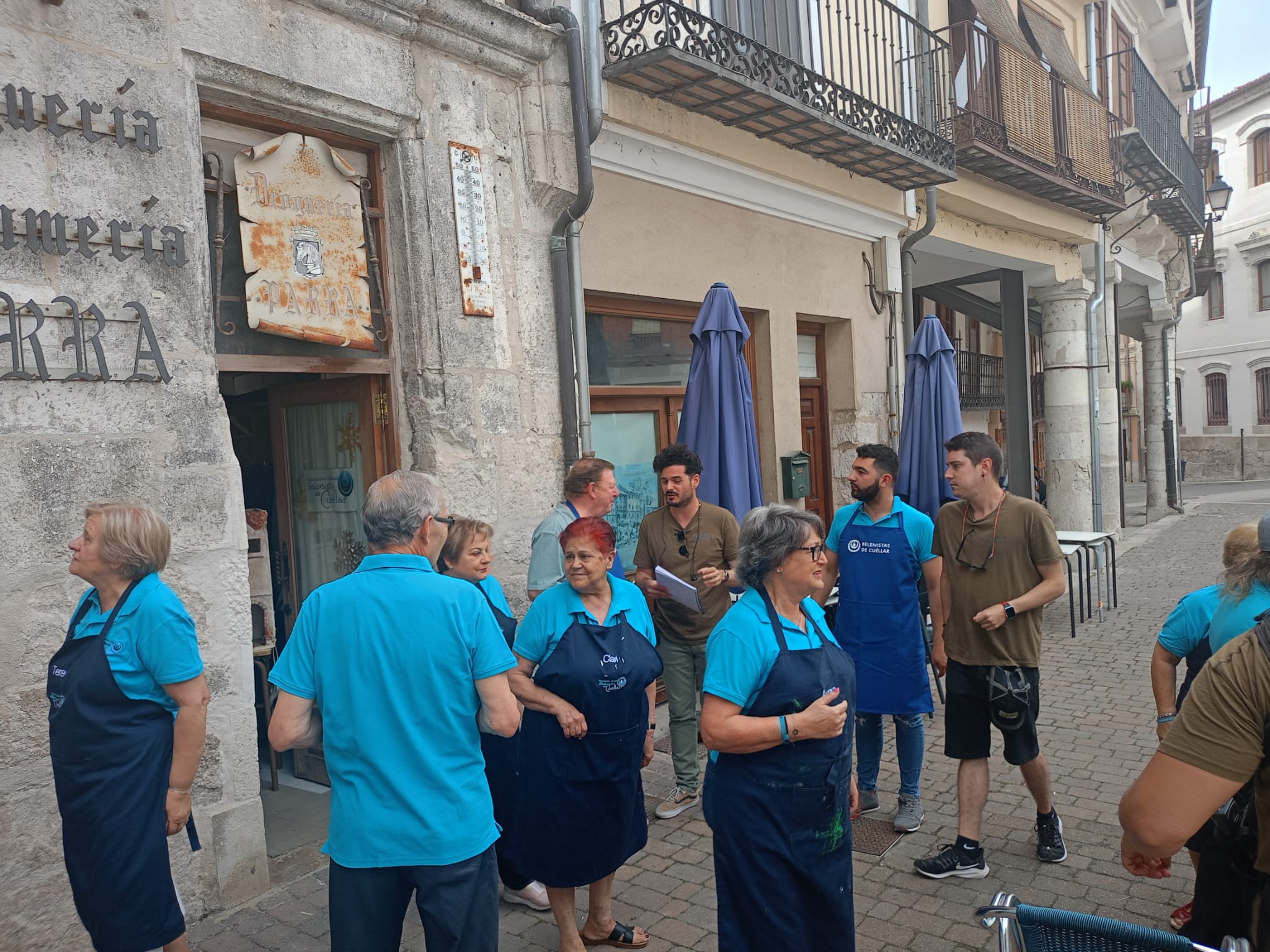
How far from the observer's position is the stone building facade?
11.5 ft

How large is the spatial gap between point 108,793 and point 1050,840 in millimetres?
3646

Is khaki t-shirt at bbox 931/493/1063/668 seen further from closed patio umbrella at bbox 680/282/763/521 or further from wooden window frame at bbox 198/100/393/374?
wooden window frame at bbox 198/100/393/374

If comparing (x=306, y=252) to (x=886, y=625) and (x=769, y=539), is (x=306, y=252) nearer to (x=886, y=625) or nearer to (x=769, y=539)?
(x=769, y=539)

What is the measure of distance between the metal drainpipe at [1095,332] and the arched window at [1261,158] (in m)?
28.3

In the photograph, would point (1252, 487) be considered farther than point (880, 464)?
Yes

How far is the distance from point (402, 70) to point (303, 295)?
51.6 inches

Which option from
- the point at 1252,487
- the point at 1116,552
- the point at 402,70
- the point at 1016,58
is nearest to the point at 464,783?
the point at 402,70

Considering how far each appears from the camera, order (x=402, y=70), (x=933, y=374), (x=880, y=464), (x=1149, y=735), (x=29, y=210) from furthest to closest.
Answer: (x=933, y=374), (x=1149, y=735), (x=402, y=70), (x=880, y=464), (x=29, y=210)

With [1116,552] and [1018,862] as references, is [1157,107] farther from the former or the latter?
[1018,862]

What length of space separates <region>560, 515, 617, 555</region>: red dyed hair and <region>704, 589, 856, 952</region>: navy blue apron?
31.7 inches

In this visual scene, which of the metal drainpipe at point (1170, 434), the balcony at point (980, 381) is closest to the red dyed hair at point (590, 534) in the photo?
the balcony at point (980, 381)

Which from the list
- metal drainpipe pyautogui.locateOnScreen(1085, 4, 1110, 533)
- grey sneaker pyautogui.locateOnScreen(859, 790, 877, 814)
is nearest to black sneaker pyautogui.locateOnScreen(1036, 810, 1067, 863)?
grey sneaker pyautogui.locateOnScreen(859, 790, 877, 814)

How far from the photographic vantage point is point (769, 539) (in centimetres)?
280

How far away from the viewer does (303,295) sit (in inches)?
184
